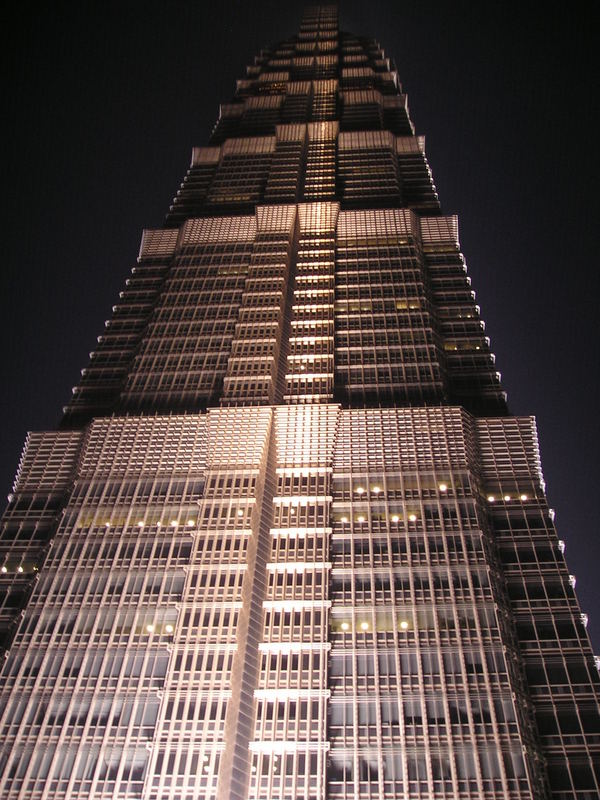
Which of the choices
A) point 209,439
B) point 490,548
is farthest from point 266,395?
point 490,548

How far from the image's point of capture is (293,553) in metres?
71.4

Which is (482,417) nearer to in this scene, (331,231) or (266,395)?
(266,395)

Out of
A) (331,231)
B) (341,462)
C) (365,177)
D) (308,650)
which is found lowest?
(308,650)

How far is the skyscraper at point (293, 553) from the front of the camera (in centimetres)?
5672

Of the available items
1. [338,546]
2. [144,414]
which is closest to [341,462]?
[338,546]

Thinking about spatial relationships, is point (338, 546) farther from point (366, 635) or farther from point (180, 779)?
point (180, 779)

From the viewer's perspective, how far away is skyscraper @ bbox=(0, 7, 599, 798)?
56719 millimetres

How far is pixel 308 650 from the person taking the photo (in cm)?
6334

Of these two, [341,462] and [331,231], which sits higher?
[331,231]

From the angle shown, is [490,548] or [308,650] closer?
[308,650]

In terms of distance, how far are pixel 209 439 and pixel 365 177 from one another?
69.9 metres

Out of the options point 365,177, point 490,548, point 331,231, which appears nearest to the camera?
point 490,548

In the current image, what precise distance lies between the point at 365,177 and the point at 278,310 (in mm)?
44328

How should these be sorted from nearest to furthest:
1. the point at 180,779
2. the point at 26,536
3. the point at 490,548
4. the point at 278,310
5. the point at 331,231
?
1. the point at 180,779
2. the point at 490,548
3. the point at 26,536
4. the point at 278,310
5. the point at 331,231
